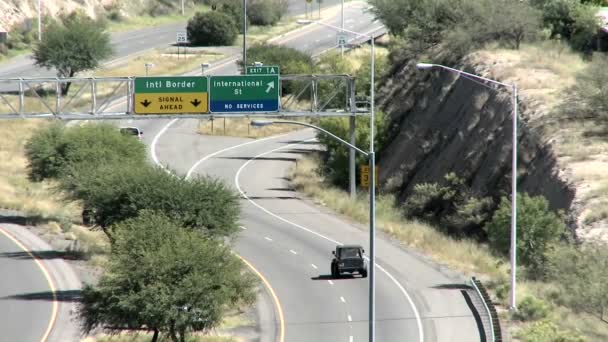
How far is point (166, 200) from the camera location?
4591 centimetres

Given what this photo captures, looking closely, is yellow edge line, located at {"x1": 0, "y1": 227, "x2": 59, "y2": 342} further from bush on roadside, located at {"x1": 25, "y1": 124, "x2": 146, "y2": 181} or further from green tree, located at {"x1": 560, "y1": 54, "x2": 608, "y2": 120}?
green tree, located at {"x1": 560, "y1": 54, "x2": 608, "y2": 120}

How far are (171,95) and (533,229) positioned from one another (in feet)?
67.6

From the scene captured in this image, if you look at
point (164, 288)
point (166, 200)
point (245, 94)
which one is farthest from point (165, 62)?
point (164, 288)

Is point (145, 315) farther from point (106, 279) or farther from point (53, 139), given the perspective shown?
point (53, 139)

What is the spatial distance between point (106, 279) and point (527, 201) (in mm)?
16132

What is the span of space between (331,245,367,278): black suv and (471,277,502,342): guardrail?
5.19 m

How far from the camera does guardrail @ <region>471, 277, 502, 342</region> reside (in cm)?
3684

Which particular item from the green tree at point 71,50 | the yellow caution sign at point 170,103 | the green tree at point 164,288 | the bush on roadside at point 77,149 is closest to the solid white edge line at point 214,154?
the bush on roadside at point 77,149

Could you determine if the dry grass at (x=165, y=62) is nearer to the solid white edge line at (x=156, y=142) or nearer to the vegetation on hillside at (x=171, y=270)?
the solid white edge line at (x=156, y=142)

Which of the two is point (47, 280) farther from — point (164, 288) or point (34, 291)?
→ point (164, 288)

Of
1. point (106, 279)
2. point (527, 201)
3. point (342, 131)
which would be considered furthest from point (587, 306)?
point (342, 131)

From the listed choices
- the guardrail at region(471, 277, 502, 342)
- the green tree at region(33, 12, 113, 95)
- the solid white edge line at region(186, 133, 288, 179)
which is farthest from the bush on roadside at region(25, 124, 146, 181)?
the green tree at region(33, 12, 113, 95)

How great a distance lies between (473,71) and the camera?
67188mm

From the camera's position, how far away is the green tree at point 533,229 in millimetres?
44241
